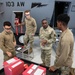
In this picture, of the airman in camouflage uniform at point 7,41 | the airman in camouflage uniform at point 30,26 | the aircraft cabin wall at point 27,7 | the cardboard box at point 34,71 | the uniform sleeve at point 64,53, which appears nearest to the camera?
the cardboard box at point 34,71

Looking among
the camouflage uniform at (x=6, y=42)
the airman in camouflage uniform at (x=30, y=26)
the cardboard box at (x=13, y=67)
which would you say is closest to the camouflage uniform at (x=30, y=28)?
the airman in camouflage uniform at (x=30, y=26)

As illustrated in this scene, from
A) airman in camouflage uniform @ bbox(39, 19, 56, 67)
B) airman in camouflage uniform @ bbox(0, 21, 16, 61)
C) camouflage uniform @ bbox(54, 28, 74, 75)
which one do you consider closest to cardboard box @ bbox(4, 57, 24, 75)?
camouflage uniform @ bbox(54, 28, 74, 75)

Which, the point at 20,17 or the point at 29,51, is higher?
the point at 20,17

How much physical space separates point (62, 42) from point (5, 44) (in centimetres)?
125

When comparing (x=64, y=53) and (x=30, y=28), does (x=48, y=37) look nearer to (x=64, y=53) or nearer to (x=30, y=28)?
(x=30, y=28)

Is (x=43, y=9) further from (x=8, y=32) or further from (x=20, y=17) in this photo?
(x=8, y=32)

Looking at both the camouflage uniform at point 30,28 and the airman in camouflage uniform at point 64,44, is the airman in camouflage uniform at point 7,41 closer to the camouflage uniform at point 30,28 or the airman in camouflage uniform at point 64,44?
the airman in camouflage uniform at point 64,44

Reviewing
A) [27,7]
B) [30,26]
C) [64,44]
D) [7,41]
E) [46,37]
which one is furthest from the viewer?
[27,7]

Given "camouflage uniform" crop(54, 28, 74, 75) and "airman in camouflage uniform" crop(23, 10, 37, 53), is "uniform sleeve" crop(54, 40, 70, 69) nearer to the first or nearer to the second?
"camouflage uniform" crop(54, 28, 74, 75)

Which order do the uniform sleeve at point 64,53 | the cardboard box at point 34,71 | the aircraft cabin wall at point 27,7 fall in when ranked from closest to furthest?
1. the cardboard box at point 34,71
2. the uniform sleeve at point 64,53
3. the aircraft cabin wall at point 27,7

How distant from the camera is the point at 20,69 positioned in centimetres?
155

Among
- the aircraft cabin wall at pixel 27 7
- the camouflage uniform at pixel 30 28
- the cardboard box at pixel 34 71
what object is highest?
the aircraft cabin wall at pixel 27 7

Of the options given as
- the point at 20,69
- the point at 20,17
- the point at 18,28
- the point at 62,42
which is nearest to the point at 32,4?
the point at 20,17

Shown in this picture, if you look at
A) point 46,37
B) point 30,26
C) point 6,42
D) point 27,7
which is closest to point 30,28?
point 30,26
